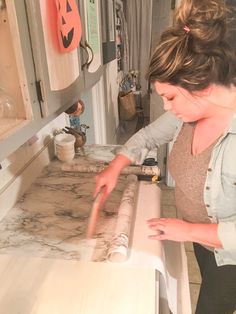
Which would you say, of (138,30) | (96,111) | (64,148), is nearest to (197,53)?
(64,148)

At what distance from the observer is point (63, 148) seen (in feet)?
4.41

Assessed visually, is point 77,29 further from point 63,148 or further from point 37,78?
point 63,148

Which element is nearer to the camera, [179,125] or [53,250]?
[53,250]

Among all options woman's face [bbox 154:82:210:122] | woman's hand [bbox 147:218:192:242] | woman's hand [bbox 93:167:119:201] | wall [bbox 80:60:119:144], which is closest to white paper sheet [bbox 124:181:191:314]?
woman's hand [bbox 147:218:192:242]

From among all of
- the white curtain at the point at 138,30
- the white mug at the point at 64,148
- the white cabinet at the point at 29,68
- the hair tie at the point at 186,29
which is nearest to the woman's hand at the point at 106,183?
the white cabinet at the point at 29,68

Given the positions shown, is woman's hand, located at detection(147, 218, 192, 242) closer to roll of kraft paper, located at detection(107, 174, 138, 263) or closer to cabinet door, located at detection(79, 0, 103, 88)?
roll of kraft paper, located at detection(107, 174, 138, 263)

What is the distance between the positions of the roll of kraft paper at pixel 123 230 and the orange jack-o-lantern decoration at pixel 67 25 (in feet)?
1.88

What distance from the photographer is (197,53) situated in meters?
0.72

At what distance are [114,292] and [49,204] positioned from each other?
19.4 inches

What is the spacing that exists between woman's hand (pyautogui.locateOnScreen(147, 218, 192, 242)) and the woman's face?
343 millimetres

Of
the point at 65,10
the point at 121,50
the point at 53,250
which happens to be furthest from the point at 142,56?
the point at 53,250

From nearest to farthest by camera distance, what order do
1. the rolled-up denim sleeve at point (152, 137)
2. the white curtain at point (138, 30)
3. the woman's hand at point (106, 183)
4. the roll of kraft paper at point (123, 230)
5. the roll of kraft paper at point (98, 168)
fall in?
the roll of kraft paper at point (123, 230)
the woman's hand at point (106, 183)
the rolled-up denim sleeve at point (152, 137)
the roll of kraft paper at point (98, 168)
the white curtain at point (138, 30)

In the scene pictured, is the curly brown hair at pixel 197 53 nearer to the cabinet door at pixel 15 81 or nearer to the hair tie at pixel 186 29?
the hair tie at pixel 186 29

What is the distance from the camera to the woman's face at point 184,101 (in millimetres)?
770
